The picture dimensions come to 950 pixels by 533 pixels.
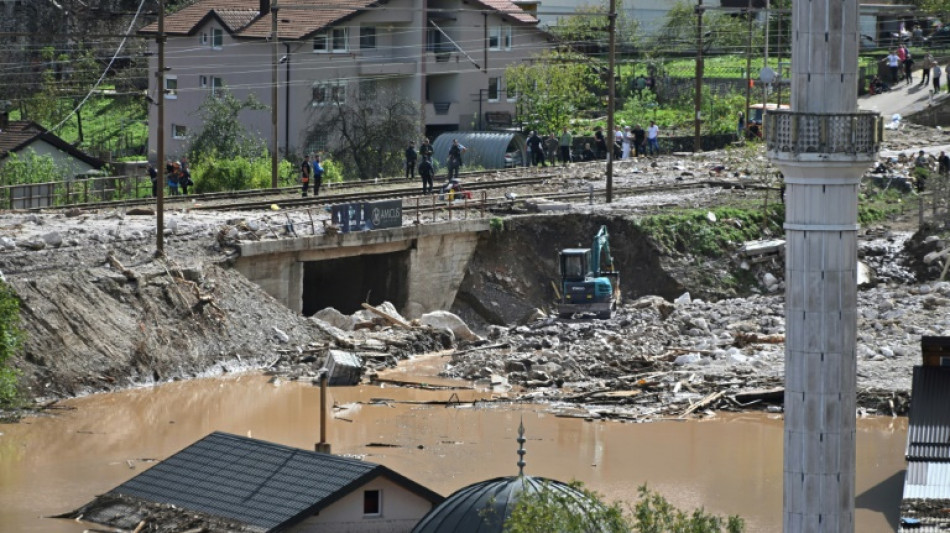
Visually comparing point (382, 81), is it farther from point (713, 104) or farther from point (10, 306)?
point (10, 306)

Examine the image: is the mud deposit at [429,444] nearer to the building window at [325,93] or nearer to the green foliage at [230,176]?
the green foliage at [230,176]

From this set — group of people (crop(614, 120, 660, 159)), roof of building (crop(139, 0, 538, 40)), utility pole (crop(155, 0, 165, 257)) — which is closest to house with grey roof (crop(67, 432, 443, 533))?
utility pole (crop(155, 0, 165, 257))

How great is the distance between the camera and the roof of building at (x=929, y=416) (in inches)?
1216

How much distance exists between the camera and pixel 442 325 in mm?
49781

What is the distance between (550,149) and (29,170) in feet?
61.0

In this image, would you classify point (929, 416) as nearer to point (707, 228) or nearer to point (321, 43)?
point (707, 228)

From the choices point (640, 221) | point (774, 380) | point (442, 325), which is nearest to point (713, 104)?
point (640, 221)

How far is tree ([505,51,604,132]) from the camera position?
7569 centimetres

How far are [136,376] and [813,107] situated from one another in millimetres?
24197

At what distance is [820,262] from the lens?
22609mm

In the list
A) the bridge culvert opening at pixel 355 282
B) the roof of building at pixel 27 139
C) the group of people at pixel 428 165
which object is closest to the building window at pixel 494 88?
the group of people at pixel 428 165

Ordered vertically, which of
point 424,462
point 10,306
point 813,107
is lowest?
point 424,462

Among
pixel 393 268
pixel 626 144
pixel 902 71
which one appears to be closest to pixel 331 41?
pixel 626 144

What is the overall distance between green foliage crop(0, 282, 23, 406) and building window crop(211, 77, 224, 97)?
31.0 m
